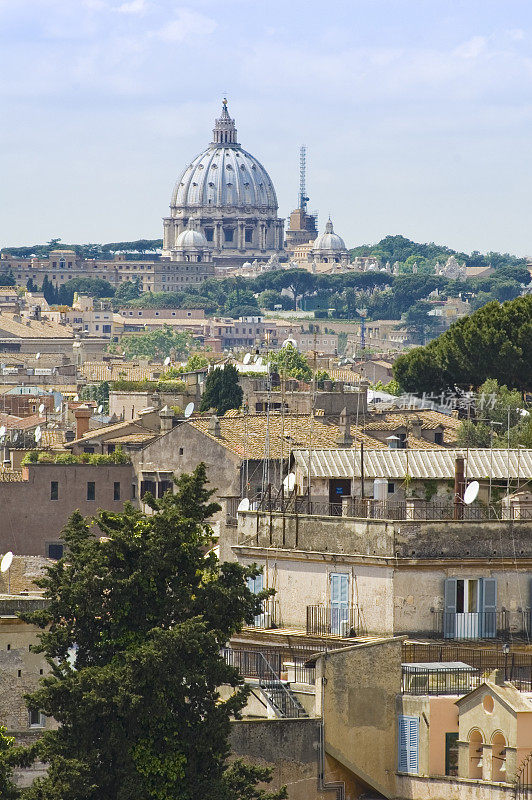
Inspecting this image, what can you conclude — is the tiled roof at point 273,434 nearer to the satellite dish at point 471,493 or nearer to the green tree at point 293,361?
the satellite dish at point 471,493

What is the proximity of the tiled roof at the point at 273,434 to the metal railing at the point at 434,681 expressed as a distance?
44.2 feet

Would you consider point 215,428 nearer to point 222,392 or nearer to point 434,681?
point 434,681

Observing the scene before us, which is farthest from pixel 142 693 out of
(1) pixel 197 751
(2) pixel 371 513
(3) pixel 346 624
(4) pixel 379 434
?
(4) pixel 379 434

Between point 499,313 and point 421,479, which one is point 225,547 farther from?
point 499,313

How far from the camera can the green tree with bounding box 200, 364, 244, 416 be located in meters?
53.2

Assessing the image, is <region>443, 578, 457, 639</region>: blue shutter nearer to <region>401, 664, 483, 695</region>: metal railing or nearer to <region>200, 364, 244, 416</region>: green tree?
<region>401, 664, 483, 695</region>: metal railing

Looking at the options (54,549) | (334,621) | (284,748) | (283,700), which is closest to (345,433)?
(54,549)

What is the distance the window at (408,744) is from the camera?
18.1 m

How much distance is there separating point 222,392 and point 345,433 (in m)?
19.9


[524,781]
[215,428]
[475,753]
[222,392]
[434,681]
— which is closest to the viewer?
[524,781]

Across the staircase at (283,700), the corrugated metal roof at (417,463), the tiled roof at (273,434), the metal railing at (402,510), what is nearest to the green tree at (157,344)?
the tiled roof at (273,434)

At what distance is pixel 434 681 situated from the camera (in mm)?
18656

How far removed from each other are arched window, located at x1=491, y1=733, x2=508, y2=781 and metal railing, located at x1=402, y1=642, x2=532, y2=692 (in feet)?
7.32

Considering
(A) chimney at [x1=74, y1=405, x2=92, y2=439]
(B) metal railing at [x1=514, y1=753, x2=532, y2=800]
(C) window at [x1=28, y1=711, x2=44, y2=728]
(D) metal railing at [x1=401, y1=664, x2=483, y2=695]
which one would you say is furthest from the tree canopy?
(B) metal railing at [x1=514, y1=753, x2=532, y2=800]
